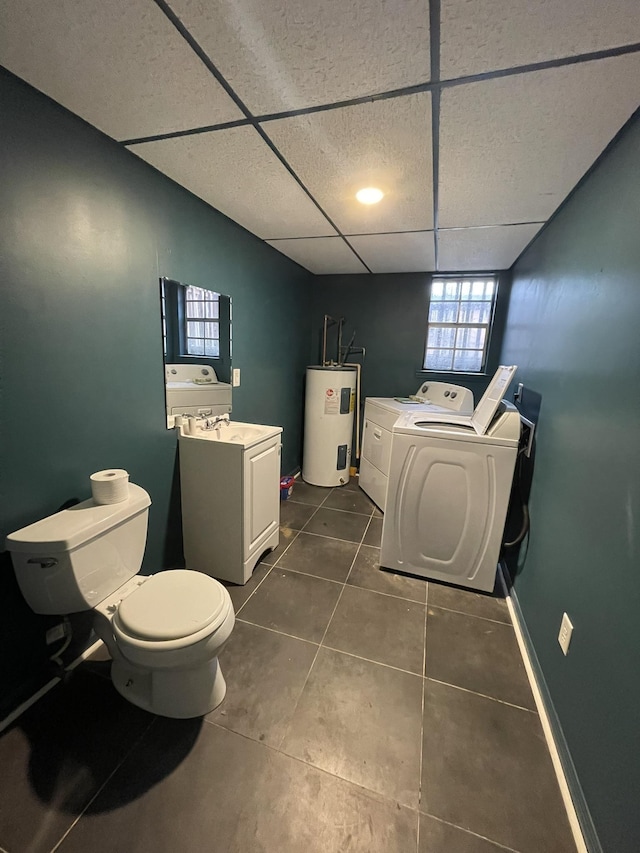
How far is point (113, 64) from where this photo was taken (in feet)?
3.28

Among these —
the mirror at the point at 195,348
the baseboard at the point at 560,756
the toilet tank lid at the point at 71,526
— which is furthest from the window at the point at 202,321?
the baseboard at the point at 560,756

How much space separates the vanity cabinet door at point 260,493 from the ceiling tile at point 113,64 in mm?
1438

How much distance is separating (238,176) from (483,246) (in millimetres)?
1845

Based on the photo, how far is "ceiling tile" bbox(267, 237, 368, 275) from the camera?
2.64 metres

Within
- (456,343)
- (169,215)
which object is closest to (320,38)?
(169,215)

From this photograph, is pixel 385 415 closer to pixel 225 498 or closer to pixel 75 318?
pixel 225 498

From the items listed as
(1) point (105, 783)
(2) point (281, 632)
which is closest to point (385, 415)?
(2) point (281, 632)

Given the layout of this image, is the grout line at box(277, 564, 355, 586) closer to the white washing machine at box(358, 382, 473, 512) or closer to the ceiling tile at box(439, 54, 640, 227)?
the white washing machine at box(358, 382, 473, 512)

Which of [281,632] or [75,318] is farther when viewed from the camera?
[281,632]

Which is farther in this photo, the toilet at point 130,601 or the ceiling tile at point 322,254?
the ceiling tile at point 322,254

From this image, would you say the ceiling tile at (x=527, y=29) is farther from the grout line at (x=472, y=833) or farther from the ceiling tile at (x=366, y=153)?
the grout line at (x=472, y=833)

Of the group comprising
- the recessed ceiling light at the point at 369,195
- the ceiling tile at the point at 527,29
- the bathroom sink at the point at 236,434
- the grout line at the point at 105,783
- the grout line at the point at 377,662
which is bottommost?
the grout line at the point at 105,783

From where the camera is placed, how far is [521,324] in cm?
245

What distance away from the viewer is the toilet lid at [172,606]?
115cm
